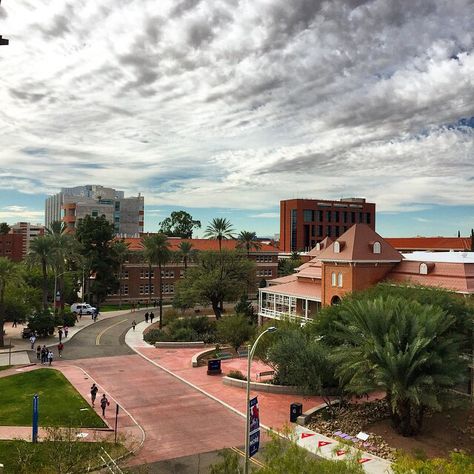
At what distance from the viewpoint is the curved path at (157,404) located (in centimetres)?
2463

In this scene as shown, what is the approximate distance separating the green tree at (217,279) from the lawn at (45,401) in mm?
29678

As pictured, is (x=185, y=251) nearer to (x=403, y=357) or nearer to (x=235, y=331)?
(x=235, y=331)

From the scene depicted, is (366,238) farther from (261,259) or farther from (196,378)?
(261,259)

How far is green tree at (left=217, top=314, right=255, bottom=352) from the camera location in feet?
156

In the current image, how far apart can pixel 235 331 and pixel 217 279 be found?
67.4 ft

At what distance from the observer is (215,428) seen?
88.5 feet

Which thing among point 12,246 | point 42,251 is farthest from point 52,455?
point 12,246

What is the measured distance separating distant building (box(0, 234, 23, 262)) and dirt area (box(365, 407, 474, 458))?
122 meters

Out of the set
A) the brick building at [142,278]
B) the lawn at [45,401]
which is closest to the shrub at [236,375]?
the lawn at [45,401]

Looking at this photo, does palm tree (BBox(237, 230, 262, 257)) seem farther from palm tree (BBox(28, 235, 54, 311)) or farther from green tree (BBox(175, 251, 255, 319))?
palm tree (BBox(28, 235, 54, 311))

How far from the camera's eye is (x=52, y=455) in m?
17.5

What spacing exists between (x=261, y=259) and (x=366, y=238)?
55.8m

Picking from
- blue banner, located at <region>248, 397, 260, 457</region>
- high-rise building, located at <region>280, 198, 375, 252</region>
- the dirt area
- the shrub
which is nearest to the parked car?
the shrub

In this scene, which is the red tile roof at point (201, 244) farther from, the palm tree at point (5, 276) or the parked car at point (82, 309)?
the palm tree at point (5, 276)
